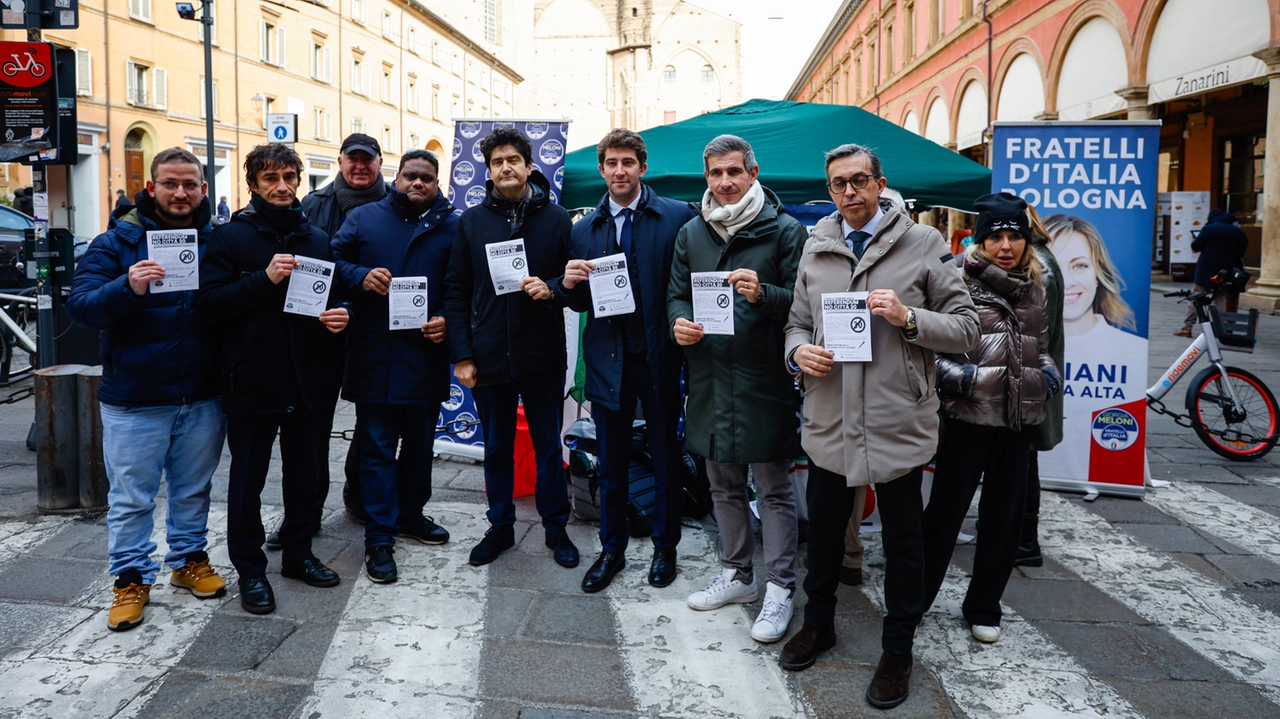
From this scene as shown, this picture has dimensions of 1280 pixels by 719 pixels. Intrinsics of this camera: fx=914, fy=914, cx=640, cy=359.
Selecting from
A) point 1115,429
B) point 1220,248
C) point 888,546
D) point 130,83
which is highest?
point 130,83

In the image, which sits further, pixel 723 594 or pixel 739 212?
pixel 723 594

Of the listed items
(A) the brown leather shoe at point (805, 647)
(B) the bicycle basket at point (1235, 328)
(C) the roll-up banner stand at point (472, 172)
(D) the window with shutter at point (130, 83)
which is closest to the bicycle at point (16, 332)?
(C) the roll-up banner stand at point (472, 172)

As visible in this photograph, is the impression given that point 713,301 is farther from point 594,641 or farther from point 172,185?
point 172,185


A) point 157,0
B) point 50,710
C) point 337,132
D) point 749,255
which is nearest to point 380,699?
point 50,710

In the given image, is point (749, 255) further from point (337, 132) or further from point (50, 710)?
point (337, 132)

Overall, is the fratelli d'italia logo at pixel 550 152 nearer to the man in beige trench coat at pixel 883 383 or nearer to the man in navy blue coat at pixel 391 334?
the man in navy blue coat at pixel 391 334

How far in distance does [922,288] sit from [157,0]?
97.1ft

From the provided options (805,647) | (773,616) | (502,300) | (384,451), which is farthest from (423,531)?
(805,647)

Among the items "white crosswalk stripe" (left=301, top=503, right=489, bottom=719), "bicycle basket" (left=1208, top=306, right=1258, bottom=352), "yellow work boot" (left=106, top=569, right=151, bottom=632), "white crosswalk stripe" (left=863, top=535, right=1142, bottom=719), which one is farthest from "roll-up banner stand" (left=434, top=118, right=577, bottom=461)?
"bicycle basket" (left=1208, top=306, right=1258, bottom=352)

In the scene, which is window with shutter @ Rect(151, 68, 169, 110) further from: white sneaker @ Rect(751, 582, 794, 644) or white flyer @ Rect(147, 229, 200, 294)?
white sneaker @ Rect(751, 582, 794, 644)

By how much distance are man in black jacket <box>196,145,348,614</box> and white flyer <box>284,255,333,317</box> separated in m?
0.02

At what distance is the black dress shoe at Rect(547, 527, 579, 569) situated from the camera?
4515 millimetres

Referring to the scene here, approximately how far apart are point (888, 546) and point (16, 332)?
8.56 metres

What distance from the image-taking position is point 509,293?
434cm
